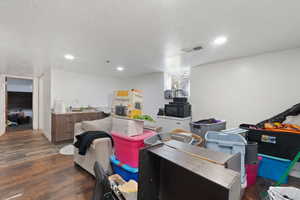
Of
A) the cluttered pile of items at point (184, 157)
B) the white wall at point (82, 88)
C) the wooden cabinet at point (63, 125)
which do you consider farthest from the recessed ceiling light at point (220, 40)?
the wooden cabinet at point (63, 125)

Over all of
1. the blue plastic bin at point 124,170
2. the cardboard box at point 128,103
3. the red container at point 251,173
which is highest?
the cardboard box at point 128,103

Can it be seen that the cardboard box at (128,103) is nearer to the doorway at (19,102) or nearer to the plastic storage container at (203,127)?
the plastic storage container at (203,127)

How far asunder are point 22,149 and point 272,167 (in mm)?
5170

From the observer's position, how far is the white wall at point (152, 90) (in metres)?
4.30

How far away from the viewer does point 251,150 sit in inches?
65.7

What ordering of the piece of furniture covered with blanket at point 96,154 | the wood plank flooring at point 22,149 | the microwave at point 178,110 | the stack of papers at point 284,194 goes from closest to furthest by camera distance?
the stack of papers at point 284,194
the piece of furniture covered with blanket at point 96,154
the wood plank flooring at point 22,149
the microwave at point 178,110

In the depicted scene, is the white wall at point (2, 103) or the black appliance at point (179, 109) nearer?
the black appliance at point (179, 109)

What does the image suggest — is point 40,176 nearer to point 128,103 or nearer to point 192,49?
point 128,103

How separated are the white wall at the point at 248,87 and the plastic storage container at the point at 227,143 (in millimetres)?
1468

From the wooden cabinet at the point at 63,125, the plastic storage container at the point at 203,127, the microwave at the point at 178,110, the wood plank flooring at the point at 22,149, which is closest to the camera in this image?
the plastic storage container at the point at 203,127

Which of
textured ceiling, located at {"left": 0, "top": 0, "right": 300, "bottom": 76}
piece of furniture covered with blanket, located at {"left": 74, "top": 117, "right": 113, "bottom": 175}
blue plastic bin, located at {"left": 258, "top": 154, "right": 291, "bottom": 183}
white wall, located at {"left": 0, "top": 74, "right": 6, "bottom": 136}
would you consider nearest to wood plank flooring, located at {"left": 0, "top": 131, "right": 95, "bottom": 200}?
piece of furniture covered with blanket, located at {"left": 74, "top": 117, "right": 113, "bottom": 175}

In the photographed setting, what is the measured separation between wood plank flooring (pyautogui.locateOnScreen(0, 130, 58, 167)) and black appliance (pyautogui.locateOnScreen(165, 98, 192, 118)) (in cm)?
293

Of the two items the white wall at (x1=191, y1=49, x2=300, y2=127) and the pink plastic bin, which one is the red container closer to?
the white wall at (x1=191, y1=49, x2=300, y2=127)

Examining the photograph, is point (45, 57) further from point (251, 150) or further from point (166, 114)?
point (251, 150)
